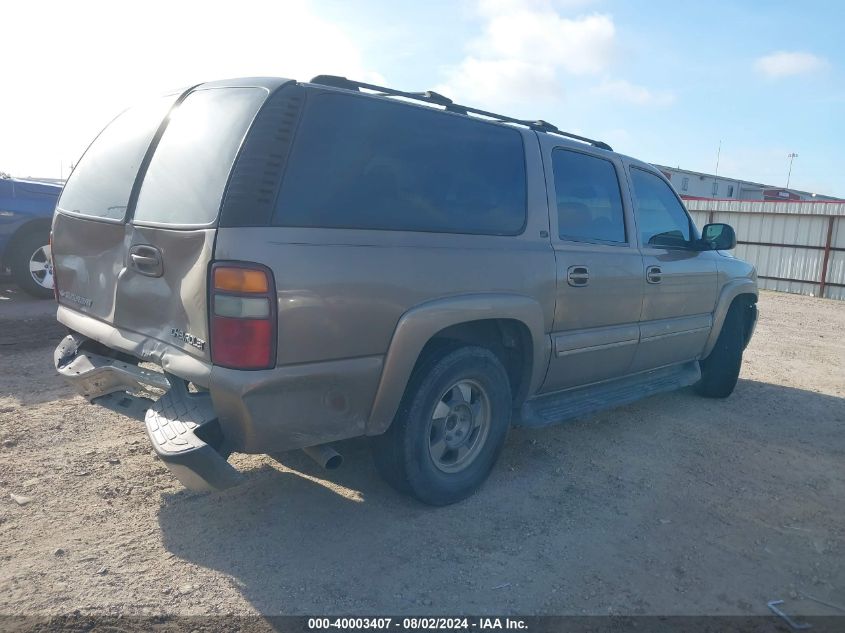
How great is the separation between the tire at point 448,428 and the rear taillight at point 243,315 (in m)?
0.91

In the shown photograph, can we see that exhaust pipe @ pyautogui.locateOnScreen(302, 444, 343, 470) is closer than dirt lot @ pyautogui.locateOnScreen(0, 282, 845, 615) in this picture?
No

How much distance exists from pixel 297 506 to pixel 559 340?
1815mm

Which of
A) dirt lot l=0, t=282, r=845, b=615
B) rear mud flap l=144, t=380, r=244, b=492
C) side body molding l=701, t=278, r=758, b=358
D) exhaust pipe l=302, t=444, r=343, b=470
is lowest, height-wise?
dirt lot l=0, t=282, r=845, b=615

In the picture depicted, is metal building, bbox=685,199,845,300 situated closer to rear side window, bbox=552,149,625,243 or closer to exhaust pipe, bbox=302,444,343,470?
rear side window, bbox=552,149,625,243

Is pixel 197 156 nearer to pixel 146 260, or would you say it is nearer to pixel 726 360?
pixel 146 260

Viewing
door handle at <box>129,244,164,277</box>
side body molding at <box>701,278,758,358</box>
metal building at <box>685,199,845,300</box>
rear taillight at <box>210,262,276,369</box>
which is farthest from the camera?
metal building at <box>685,199,845,300</box>

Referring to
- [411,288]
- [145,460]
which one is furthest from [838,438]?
[145,460]

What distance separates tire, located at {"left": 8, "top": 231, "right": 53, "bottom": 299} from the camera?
26.9 ft

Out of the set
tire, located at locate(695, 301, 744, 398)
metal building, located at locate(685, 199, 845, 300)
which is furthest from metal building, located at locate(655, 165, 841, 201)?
tire, located at locate(695, 301, 744, 398)

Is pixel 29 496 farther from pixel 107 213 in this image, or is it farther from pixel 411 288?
pixel 411 288

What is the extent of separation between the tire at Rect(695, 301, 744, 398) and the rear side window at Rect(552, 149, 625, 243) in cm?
207

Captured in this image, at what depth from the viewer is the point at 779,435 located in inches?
203

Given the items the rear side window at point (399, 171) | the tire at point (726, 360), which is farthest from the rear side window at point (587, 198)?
the tire at point (726, 360)

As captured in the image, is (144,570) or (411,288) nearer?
(144,570)
